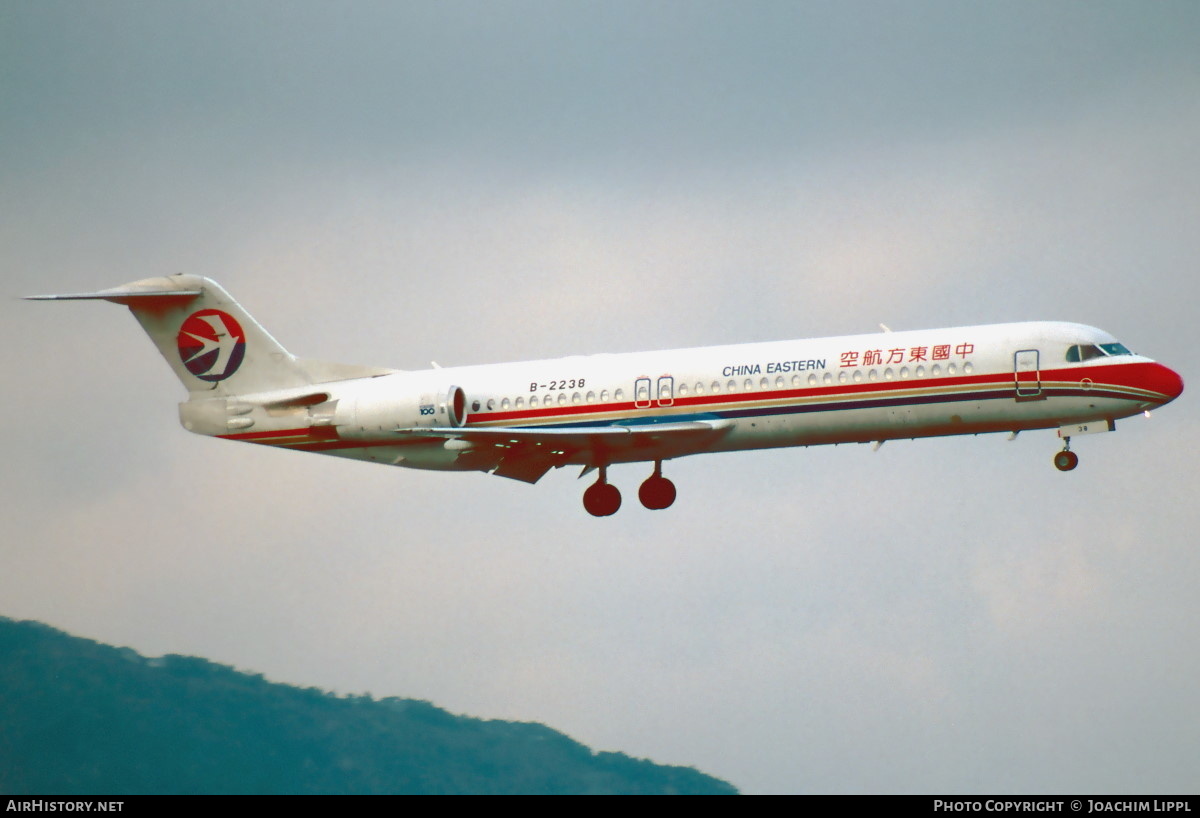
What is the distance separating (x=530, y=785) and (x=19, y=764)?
64.4 ft

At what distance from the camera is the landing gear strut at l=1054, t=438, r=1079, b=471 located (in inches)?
1763

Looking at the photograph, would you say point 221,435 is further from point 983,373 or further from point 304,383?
point 983,373

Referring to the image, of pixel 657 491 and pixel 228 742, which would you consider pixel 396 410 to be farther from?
pixel 228 742

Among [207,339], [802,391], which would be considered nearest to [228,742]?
[207,339]

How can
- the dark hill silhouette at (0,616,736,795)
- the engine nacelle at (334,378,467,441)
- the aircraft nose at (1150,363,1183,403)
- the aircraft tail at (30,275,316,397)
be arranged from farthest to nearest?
1. the dark hill silhouette at (0,616,736,795)
2. the aircraft tail at (30,275,316,397)
3. the engine nacelle at (334,378,467,441)
4. the aircraft nose at (1150,363,1183,403)

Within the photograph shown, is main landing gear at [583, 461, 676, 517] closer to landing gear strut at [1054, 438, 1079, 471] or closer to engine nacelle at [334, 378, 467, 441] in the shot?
engine nacelle at [334, 378, 467, 441]

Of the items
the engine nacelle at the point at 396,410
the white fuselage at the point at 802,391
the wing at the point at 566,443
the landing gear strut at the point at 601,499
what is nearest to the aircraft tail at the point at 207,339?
the engine nacelle at the point at 396,410

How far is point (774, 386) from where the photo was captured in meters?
45.2

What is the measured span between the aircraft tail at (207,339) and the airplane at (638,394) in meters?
0.04

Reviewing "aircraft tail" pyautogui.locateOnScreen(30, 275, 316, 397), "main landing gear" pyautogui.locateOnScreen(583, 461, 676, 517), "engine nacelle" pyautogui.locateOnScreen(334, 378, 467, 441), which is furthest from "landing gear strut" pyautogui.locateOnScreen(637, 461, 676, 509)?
"aircraft tail" pyautogui.locateOnScreen(30, 275, 316, 397)

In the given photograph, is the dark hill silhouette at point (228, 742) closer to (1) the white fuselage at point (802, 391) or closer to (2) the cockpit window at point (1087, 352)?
(1) the white fuselage at point (802, 391)
